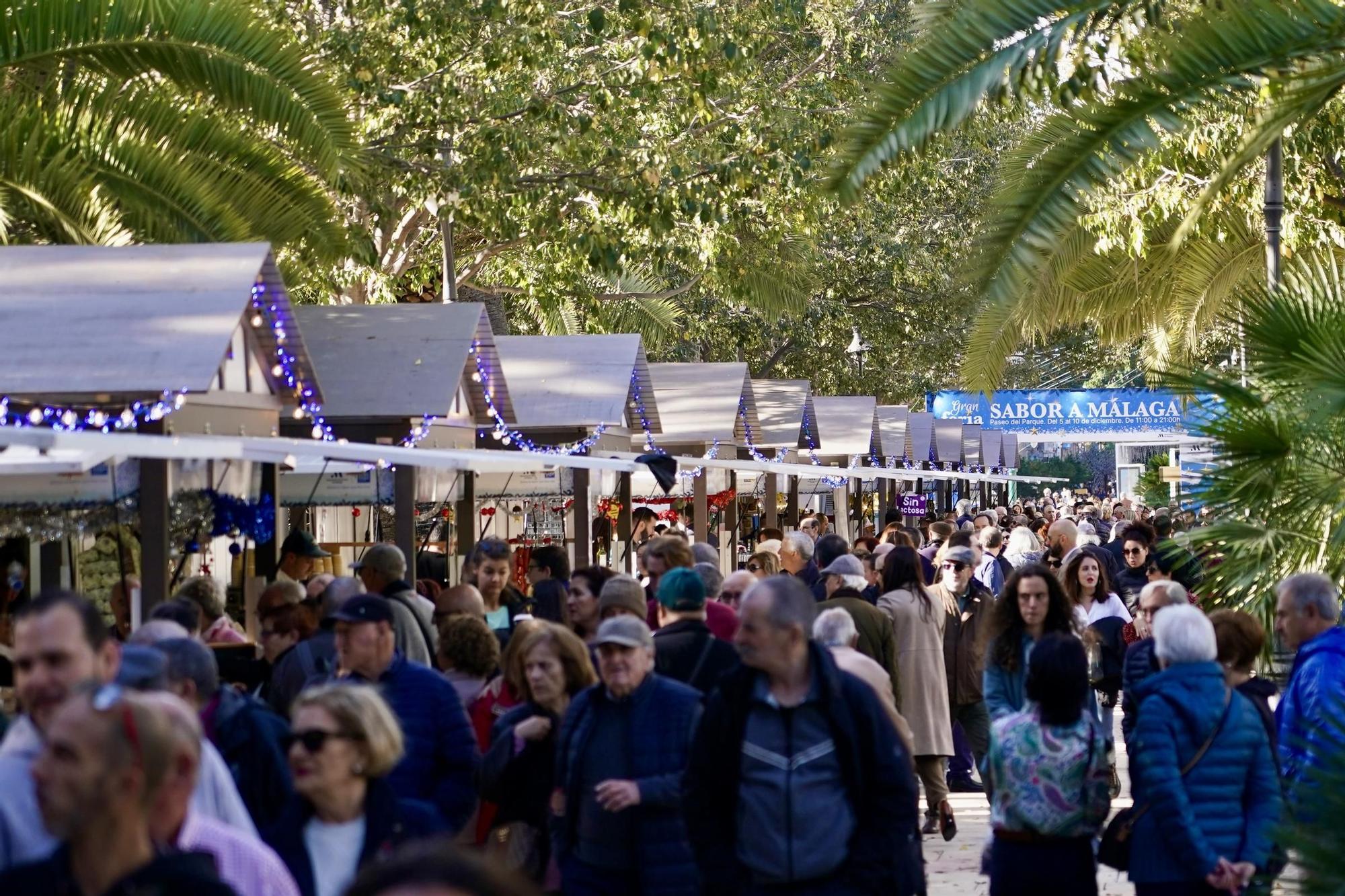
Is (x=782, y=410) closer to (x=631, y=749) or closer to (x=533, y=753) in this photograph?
(x=533, y=753)

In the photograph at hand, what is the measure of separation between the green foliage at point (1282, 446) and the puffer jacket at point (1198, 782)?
2.81 meters

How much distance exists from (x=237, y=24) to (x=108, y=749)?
30.4ft

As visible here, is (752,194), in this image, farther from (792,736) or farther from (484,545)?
(792,736)

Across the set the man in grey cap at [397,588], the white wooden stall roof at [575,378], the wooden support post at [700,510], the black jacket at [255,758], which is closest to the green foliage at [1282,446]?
the man in grey cap at [397,588]

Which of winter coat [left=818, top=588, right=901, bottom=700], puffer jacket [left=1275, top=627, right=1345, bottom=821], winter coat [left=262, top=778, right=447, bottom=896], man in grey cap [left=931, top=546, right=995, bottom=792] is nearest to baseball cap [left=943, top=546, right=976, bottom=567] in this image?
man in grey cap [left=931, top=546, right=995, bottom=792]

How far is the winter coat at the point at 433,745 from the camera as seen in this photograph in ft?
20.8

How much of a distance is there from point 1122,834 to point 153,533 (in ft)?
16.4

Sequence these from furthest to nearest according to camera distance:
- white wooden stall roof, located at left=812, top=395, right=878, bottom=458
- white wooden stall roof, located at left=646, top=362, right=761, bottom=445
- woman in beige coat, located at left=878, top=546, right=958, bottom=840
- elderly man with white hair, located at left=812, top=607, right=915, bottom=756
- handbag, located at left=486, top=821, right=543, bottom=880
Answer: white wooden stall roof, located at left=812, top=395, right=878, bottom=458, white wooden stall roof, located at left=646, top=362, right=761, bottom=445, woman in beige coat, located at left=878, top=546, right=958, bottom=840, elderly man with white hair, located at left=812, top=607, right=915, bottom=756, handbag, located at left=486, top=821, right=543, bottom=880

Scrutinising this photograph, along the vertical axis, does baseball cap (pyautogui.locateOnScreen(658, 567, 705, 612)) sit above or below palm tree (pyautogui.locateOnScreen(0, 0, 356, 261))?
below

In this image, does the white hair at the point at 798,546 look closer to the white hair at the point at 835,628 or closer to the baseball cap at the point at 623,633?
the white hair at the point at 835,628

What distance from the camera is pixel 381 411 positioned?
13797 millimetres

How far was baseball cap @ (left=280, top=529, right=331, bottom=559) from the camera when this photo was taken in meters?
12.9

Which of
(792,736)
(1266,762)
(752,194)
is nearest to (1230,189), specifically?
(752,194)

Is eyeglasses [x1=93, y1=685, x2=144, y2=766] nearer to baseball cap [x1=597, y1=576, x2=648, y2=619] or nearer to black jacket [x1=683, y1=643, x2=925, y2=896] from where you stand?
black jacket [x1=683, y1=643, x2=925, y2=896]
